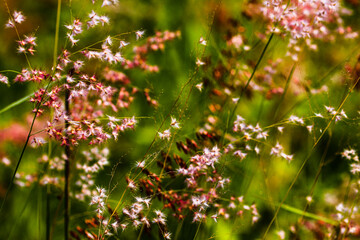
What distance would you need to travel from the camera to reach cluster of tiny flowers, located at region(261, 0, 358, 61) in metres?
1.47

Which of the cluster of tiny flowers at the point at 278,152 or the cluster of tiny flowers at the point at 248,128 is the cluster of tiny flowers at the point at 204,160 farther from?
the cluster of tiny flowers at the point at 278,152

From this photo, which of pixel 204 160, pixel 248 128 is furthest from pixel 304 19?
pixel 204 160

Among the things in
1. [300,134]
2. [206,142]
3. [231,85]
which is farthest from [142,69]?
[300,134]

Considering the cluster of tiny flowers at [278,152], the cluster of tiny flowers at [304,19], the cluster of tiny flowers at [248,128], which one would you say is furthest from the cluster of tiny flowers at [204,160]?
the cluster of tiny flowers at [304,19]

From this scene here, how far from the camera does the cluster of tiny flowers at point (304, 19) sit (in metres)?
1.47

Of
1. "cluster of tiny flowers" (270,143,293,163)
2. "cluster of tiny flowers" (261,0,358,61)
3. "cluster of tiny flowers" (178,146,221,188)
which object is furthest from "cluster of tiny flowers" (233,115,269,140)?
"cluster of tiny flowers" (261,0,358,61)

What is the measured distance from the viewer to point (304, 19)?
189cm

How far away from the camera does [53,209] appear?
1.80m

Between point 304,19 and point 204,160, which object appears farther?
point 304,19

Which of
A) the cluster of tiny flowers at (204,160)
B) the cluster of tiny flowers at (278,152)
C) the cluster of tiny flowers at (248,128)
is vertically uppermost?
the cluster of tiny flowers at (248,128)

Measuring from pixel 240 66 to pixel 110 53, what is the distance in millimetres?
1194

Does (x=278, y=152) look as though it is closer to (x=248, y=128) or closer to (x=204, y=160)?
(x=248, y=128)

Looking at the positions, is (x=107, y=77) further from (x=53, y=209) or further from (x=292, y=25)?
(x=292, y=25)

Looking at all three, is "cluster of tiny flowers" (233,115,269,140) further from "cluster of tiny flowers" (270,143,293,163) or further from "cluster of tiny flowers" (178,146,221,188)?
"cluster of tiny flowers" (178,146,221,188)
